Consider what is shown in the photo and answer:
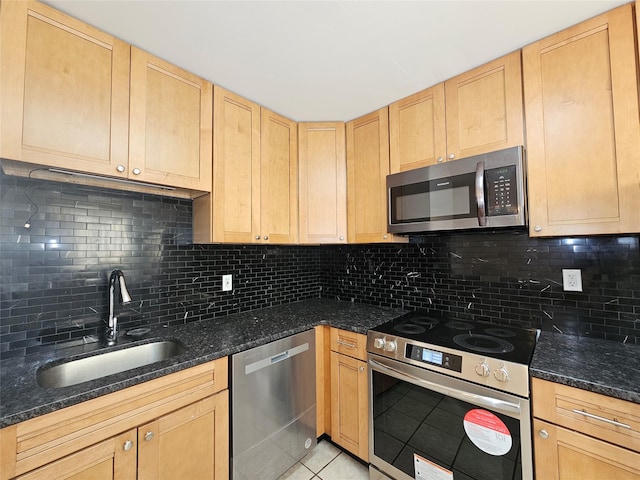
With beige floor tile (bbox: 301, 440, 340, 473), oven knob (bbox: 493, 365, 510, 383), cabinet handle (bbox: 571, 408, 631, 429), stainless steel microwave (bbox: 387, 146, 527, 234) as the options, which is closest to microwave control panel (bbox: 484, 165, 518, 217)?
stainless steel microwave (bbox: 387, 146, 527, 234)

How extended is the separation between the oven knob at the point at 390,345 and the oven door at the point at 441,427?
0.07 meters

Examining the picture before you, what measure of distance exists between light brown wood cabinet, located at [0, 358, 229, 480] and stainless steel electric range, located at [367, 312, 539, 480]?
88 centimetres

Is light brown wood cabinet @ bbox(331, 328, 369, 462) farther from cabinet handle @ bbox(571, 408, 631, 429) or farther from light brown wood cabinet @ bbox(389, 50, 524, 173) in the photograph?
light brown wood cabinet @ bbox(389, 50, 524, 173)

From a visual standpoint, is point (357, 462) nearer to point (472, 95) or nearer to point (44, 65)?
point (472, 95)

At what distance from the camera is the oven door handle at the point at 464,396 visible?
119cm

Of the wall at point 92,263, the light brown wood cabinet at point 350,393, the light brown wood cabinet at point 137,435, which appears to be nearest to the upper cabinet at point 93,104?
the wall at point 92,263

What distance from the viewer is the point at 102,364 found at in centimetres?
140

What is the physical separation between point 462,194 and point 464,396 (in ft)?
3.45

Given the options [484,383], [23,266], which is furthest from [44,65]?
[484,383]

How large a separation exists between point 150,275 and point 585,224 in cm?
232

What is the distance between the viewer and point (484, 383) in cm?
125

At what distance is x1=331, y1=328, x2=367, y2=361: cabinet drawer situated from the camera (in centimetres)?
174

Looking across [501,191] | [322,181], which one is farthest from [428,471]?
[322,181]

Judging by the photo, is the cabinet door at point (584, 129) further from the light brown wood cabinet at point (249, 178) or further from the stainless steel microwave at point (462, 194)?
the light brown wood cabinet at point (249, 178)
